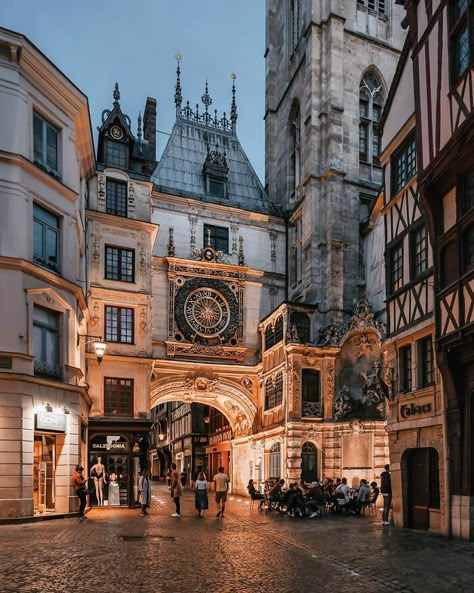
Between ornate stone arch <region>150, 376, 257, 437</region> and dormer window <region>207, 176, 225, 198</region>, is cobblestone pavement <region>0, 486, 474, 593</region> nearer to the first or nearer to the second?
ornate stone arch <region>150, 376, 257, 437</region>

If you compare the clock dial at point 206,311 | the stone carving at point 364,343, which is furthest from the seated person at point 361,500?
the clock dial at point 206,311

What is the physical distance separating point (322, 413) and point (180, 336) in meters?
8.03

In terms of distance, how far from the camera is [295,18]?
40438 millimetres

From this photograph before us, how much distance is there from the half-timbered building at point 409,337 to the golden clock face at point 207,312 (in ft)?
53.1

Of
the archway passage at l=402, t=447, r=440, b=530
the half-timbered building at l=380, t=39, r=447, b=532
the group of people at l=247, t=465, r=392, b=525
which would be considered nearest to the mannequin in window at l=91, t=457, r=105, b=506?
the group of people at l=247, t=465, r=392, b=525

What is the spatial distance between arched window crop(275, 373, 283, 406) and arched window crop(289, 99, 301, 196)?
1139 centimetres

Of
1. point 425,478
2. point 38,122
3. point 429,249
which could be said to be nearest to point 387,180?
point 429,249

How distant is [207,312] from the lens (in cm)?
3488

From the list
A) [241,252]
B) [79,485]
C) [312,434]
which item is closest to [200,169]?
[241,252]

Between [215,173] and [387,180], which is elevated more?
[215,173]

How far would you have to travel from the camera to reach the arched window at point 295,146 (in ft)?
127

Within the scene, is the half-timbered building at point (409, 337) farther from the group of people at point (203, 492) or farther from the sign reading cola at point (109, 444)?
the sign reading cola at point (109, 444)

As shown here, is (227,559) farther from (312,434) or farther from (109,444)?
(312,434)

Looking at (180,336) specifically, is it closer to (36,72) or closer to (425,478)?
(36,72)
